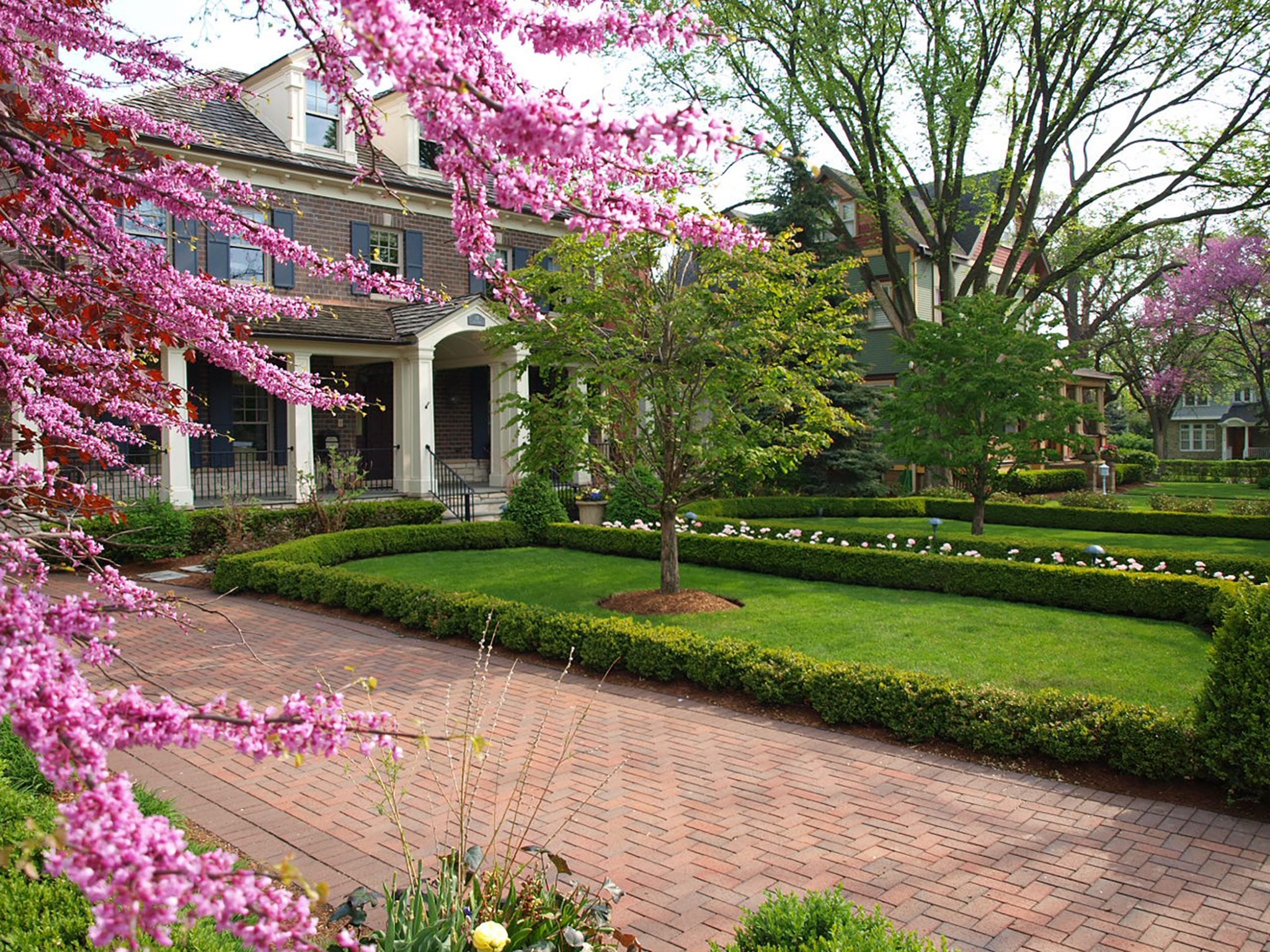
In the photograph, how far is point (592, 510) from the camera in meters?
20.0

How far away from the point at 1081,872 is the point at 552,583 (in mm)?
9097

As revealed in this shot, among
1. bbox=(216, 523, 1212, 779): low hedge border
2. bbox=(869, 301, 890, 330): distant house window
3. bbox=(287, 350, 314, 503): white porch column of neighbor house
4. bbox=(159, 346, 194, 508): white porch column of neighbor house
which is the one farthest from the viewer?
bbox=(869, 301, 890, 330): distant house window

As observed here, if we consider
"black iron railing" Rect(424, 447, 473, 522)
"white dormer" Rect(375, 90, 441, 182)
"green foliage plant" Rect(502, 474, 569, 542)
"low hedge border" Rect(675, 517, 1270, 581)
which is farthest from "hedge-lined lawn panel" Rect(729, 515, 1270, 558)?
"white dormer" Rect(375, 90, 441, 182)

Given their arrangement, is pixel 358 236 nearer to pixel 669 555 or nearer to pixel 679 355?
pixel 679 355

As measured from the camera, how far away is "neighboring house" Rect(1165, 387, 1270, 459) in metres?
58.1

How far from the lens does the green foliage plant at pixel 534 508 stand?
17578mm

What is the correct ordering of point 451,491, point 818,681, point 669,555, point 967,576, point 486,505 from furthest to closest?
point 451,491, point 486,505, point 967,576, point 669,555, point 818,681

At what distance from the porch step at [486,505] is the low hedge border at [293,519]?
3.09ft

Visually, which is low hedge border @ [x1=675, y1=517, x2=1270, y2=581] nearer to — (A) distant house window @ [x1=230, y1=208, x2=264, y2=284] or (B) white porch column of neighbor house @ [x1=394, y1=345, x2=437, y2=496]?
(B) white porch column of neighbor house @ [x1=394, y1=345, x2=437, y2=496]

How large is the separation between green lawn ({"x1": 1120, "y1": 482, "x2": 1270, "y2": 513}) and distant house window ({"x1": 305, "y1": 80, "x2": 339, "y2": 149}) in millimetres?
22324

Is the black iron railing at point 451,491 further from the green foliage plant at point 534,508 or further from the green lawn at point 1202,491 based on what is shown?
the green lawn at point 1202,491

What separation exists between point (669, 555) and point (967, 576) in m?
3.96

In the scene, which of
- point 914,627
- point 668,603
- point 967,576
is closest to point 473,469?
point 668,603

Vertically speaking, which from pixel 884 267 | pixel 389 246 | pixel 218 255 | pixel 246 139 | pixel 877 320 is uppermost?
pixel 246 139
